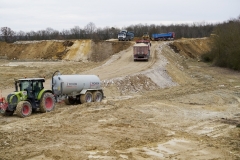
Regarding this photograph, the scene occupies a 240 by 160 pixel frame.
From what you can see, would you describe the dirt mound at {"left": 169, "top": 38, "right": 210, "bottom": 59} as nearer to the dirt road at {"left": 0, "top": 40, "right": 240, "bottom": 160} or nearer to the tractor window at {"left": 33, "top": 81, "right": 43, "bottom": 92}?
the dirt road at {"left": 0, "top": 40, "right": 240, "bottom": 160}

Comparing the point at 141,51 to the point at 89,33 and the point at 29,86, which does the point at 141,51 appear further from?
the point at 89,33

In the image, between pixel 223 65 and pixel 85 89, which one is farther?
pixel 223 65

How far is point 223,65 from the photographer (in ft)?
160

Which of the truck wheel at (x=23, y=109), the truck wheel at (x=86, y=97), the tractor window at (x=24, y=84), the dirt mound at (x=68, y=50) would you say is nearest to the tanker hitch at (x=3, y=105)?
the truck wheel at (x=23, y=109)

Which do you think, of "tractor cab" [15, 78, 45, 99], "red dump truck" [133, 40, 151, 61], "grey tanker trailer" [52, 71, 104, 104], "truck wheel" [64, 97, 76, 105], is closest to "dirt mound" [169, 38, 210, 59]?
"red dump truck" [133, 40, 151, 61]

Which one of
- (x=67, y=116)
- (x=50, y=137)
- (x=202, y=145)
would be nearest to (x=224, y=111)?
(x=202, y=145)

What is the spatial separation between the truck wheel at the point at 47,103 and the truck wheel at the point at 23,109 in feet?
2.59

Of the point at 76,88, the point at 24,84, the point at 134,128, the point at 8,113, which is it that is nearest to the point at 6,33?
the point at 76,88

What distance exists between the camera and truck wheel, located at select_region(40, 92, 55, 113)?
18.3m

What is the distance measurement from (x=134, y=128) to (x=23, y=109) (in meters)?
6.10

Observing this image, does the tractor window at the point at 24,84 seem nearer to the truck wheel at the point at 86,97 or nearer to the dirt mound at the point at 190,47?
the truck wheel at the point at 86,97

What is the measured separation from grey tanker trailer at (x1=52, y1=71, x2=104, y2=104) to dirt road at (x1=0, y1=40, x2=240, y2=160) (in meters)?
0.87

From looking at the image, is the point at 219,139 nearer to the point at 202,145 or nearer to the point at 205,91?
the point at 202,145

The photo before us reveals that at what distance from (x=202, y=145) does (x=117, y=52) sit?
128 feet
